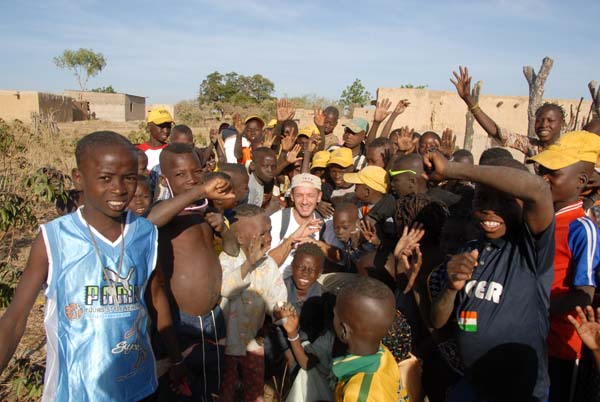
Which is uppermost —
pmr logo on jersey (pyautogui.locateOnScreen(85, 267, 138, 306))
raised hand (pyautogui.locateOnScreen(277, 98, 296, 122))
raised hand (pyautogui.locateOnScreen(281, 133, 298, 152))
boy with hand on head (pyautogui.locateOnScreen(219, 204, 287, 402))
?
raised hand (pyautogui.locateOnScreen(277, 98, 296, 122))

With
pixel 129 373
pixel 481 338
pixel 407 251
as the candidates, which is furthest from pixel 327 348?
pixel 129 373

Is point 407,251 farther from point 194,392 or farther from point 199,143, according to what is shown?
point 199,143

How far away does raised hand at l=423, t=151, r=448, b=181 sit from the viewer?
1.62m

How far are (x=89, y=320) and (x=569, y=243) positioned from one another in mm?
2145

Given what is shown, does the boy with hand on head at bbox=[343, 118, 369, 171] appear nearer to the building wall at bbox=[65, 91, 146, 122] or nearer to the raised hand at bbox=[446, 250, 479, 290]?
the raised hand at bbox=[446, 250, 479, 290]

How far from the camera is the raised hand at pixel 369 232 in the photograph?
302cm

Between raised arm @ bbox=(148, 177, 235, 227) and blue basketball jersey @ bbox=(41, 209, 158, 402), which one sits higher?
raised arm @ bbox=(148, 177, 235, 227)

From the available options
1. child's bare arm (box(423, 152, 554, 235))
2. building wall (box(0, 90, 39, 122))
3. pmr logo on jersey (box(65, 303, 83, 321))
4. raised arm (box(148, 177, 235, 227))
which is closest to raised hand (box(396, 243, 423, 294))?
child's bare arm (box(423, 152, 554, 235))

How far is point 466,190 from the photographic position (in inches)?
145

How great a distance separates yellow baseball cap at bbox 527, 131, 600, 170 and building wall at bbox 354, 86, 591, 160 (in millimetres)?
13767

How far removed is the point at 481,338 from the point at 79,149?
181 cm

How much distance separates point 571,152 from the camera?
1945 mm

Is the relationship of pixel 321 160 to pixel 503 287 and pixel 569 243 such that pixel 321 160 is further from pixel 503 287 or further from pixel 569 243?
pixel 503 287

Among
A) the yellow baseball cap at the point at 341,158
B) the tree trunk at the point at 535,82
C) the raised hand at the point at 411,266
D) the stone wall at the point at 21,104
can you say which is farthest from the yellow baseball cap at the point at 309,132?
the stone wall at the point at 21,104
